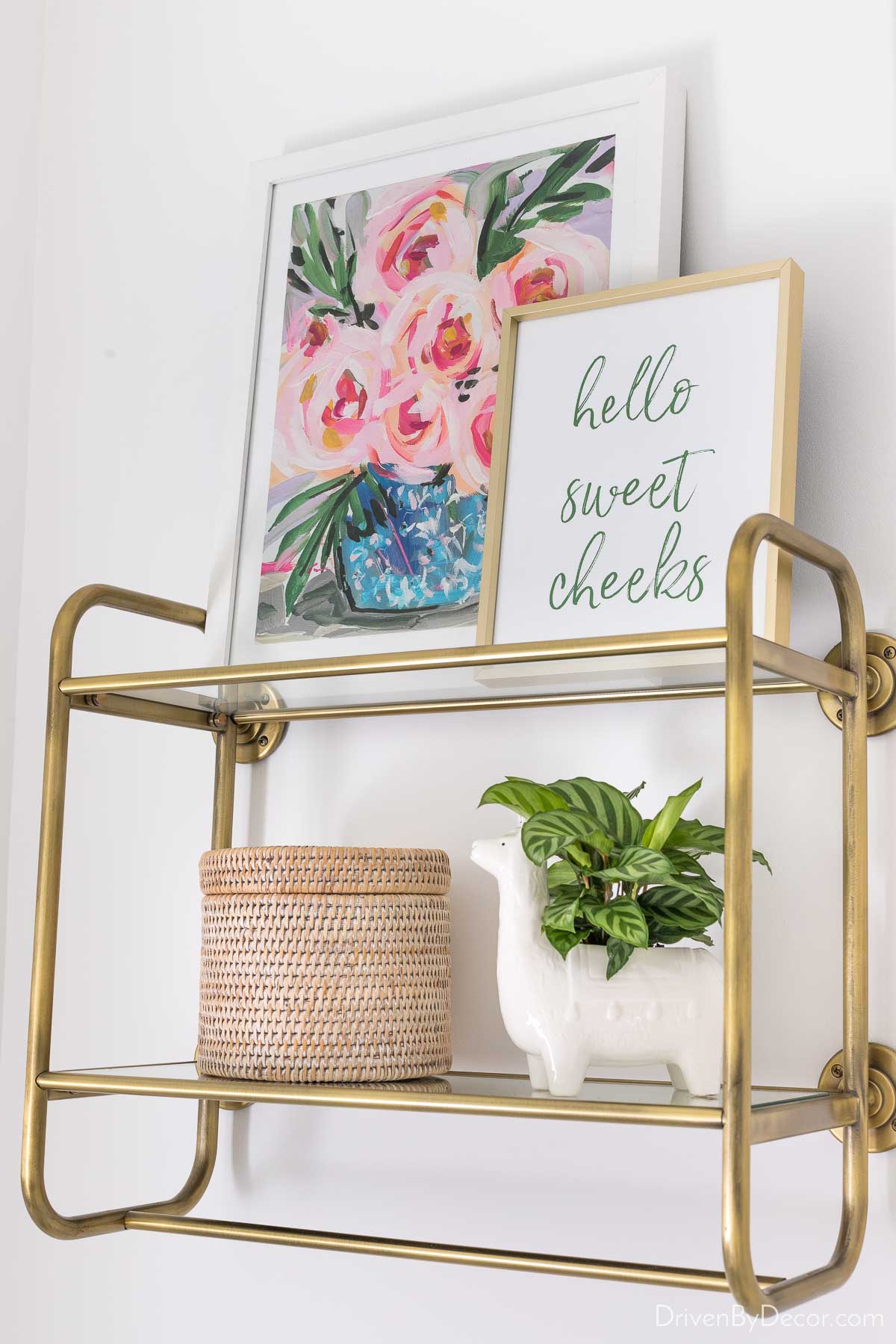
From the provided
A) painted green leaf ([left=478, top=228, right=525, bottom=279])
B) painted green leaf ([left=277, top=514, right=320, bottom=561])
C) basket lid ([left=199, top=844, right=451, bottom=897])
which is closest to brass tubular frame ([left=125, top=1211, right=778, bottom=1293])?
basket lid ([left=199, top=844, right=451, bottom=897])

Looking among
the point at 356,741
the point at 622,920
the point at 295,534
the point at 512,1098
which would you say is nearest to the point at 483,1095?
the point at 512,1098

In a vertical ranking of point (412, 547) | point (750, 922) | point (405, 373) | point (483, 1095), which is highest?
point (405, 373)

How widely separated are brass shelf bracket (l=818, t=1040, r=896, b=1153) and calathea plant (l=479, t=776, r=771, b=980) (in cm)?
12

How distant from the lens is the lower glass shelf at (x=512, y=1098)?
0.68 meters

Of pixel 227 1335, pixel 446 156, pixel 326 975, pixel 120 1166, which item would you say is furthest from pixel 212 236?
pixel 227 1335

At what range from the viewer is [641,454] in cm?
87

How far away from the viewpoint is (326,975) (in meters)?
0.83

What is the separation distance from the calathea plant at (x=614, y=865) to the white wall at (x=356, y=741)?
0.32 ft

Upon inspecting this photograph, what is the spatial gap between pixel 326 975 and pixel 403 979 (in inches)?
1.9

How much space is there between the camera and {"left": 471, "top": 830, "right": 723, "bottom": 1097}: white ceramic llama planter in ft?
2.46

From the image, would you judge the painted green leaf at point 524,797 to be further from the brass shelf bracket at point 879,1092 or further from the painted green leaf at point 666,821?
the brass shelf bracket at point 879,1092

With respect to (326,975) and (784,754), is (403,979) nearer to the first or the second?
(326,975)

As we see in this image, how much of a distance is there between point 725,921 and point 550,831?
0.12 m

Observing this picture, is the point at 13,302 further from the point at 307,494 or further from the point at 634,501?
the point at 634,501
